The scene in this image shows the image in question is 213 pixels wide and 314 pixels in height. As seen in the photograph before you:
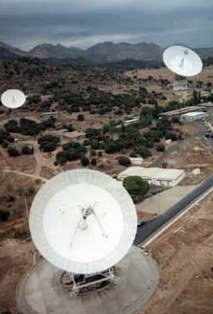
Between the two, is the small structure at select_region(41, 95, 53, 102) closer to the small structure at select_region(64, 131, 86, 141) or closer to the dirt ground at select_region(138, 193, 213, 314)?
the small structure at select_region(64, 131, 86, 141)

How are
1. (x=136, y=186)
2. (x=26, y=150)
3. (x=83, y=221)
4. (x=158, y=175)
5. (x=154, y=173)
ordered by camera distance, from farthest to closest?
(x=26, y=150), (x=154, y=173), (x=158, y=175), (x=136, y=186), (x=83, y=221)

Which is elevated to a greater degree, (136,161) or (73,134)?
(73,134)

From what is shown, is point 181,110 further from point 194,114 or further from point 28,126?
point 28,126

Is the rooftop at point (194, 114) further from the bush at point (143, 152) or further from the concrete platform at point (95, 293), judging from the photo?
the concrete platform at point (95, 293)

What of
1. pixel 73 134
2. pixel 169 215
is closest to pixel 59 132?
pixel 73 134

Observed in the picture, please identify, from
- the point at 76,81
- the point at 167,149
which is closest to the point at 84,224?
the point at 167,149

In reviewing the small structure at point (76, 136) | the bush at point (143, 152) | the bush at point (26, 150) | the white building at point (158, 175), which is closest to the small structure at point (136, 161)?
the bush at point (143, 152)
